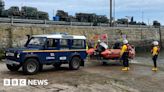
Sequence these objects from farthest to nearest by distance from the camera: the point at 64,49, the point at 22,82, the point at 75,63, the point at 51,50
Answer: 1. the point at 75,63
2. the point at 64,49
3. the point at 51,50
4. the point at 22,82

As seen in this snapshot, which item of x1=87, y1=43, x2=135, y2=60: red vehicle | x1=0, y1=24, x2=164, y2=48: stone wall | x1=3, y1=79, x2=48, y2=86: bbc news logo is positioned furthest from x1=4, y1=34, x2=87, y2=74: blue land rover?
x1=0, y1=24, x2=164, y2=48: stone wall

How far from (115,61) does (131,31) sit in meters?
25.2

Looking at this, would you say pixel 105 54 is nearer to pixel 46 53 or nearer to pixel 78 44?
pixel 78 44

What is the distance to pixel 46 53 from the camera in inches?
647

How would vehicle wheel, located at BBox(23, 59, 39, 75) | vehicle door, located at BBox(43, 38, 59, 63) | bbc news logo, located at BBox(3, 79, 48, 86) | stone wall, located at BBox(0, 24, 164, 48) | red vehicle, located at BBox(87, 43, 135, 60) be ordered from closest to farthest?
bbc news logo, located at BBox(3, 79, 48, 86) → vehicle wheel, located at BBox(23, 59, 39, 75) → vehicle door, located at BBox(43, 38, 59, 63) → red vehicle, located at BBox(87, 43, 135, 60) → stone wall, located at BBox(0, 24, 164, 48)

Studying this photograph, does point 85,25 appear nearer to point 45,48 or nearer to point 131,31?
point 131,31

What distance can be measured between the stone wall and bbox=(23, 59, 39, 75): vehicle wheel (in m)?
10.7

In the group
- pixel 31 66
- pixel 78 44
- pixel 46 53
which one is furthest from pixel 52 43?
pixel 78 44

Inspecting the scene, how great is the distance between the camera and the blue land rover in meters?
15.5

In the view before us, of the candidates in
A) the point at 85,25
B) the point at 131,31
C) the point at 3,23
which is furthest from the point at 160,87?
the point at 131,31

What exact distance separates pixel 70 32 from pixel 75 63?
1591 centimetres

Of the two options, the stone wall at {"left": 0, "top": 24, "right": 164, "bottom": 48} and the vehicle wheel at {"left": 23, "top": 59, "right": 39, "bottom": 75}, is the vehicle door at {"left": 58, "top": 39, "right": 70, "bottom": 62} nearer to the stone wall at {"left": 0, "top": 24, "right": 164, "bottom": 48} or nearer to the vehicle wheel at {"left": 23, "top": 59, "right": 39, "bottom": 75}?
the vehicle wheel at {"left": 23, "top": 59, "right": 39, "bottom": 75}

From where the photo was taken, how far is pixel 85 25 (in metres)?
38.2

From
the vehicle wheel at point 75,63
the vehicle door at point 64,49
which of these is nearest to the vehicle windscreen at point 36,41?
the vehicle door at point 64,49
